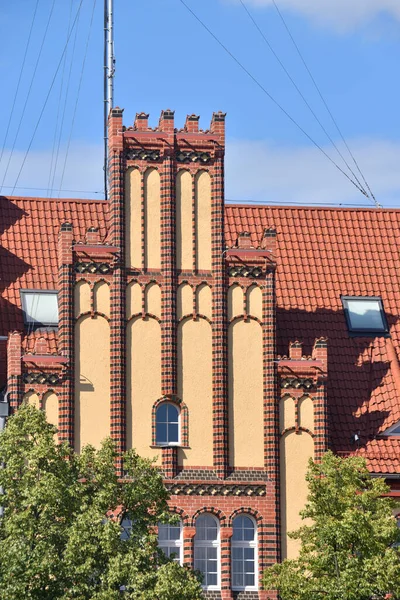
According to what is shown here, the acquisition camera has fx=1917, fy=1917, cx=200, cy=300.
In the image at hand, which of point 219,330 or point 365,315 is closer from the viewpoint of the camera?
point 219,330

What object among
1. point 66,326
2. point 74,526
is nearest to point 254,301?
point 66,326

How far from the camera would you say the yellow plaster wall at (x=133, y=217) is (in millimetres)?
55938

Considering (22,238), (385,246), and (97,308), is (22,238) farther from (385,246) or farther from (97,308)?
(385,246)

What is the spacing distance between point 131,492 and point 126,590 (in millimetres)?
2530

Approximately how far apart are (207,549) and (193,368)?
5208 mm

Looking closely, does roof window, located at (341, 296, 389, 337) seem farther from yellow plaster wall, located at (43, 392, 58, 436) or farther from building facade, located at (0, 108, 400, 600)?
yellow plaster wall, located at (43, 392, 58, 436)

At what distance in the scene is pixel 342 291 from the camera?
203 ft

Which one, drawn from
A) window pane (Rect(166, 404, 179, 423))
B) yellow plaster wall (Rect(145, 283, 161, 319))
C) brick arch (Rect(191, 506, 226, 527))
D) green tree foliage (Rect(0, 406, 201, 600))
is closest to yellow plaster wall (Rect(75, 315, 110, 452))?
yellow plaster wall (Rect(145, 283, 161, 319))

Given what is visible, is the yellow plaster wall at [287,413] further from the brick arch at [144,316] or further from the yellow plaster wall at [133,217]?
the yellow plaster wall at [133,217]

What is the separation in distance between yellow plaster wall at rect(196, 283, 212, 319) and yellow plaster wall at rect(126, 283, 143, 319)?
1718mm

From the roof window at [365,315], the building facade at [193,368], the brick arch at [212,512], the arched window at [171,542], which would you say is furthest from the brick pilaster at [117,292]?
the roof window at [365,315]

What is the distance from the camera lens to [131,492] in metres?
48.6

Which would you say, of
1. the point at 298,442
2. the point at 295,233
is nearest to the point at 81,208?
the point at 295,233

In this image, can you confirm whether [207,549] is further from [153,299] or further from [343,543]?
[153,299]
